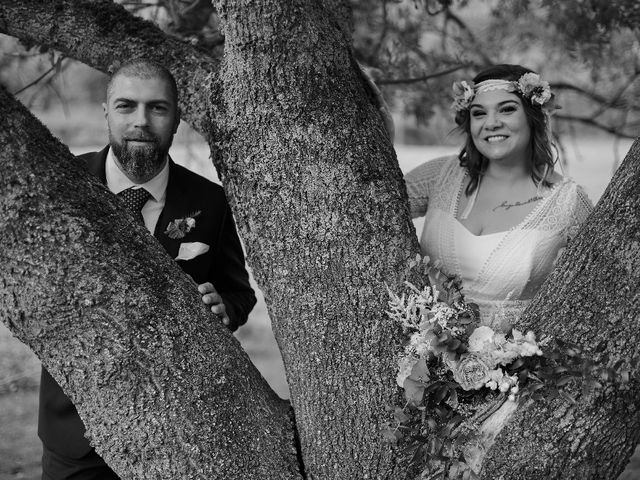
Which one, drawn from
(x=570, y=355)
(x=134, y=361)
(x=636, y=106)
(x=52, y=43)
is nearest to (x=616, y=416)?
(x=570, y=355)

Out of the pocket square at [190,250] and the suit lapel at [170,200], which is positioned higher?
the suit lapel at [170,200]

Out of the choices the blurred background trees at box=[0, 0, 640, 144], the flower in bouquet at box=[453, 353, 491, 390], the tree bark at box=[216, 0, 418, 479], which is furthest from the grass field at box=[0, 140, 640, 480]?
the flower in bouquet at box=[453, 353, 491, 390]

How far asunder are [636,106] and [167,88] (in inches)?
149

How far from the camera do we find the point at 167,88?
2.59 metres

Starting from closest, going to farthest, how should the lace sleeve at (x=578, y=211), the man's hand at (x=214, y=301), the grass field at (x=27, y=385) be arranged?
the man's hand at (x=214, y=301) < the lace sleeve at (x=578, y=211) < the grass field at (x=27, y=385)

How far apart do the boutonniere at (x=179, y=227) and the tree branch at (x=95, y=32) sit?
53 cm

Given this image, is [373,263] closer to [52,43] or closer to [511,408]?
[511,408]

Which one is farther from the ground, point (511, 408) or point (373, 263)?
point (373, 263)

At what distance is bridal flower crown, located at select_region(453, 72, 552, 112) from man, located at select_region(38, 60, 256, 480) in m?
0.97

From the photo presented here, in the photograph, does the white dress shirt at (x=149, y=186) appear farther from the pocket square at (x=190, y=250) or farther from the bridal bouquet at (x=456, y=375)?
the bridal bouquet at (x=456, y=375)

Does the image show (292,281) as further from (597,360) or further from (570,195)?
(570,195)

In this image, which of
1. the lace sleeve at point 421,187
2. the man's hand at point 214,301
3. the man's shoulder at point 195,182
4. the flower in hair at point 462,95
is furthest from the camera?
the lace sleeve at point 421,187

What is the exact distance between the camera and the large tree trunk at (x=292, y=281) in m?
2.00

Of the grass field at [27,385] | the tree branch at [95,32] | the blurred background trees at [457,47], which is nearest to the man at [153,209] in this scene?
the tree branch at [95,32]
